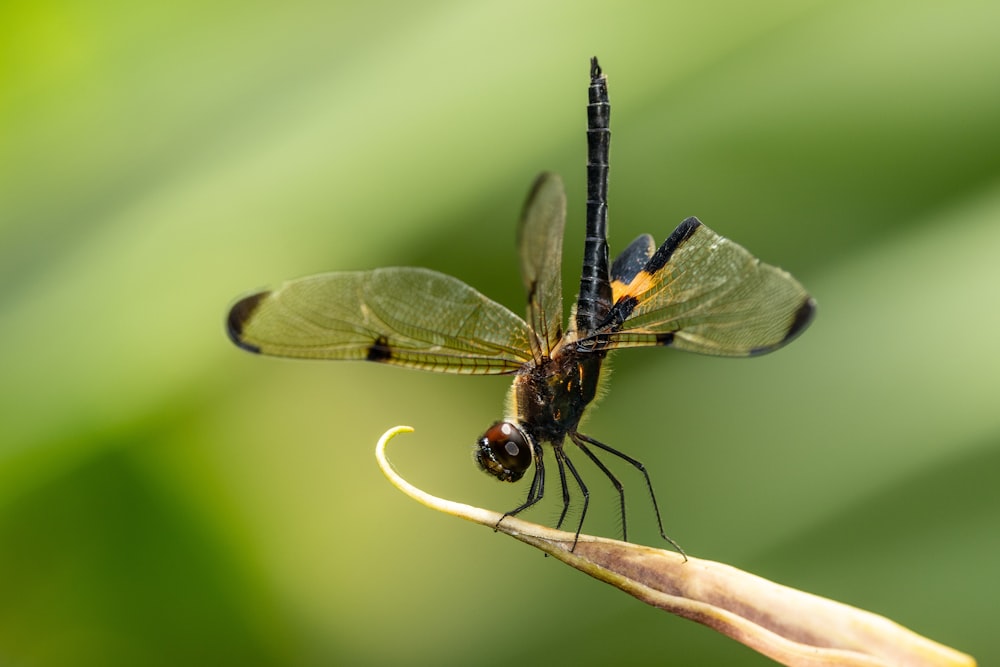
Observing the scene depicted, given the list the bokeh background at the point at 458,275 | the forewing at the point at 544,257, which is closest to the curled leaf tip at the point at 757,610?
the forewing at the point at 544,257

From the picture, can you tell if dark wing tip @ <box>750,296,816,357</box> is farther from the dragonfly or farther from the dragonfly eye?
the dragonfly eye

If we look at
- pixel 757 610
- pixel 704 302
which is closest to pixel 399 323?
pixel 704 302

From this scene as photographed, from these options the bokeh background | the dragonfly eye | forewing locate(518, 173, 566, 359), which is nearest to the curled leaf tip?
the dragonfly eye

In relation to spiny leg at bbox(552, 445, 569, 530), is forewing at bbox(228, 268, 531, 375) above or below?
above

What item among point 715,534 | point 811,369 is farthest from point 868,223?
point 715,534

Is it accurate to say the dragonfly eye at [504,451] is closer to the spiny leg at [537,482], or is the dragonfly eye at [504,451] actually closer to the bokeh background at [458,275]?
the spiny leg at [537,482]

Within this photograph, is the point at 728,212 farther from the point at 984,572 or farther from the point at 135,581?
the point at 135,581

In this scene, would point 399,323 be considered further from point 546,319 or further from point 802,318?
point 802,318
